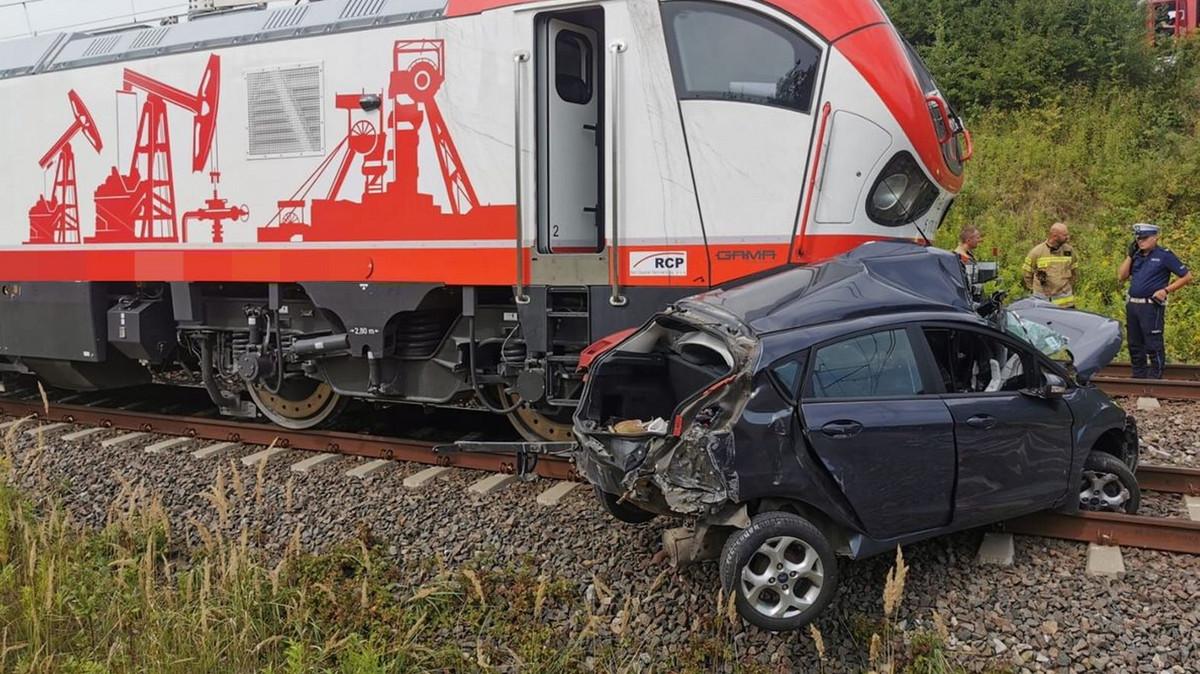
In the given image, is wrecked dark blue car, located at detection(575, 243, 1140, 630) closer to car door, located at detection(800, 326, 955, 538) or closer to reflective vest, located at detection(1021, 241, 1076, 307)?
car door, located at detection(800, 326, 955, 538)

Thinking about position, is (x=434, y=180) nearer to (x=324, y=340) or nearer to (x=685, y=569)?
(x=324, y=340)

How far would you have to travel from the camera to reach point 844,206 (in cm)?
599

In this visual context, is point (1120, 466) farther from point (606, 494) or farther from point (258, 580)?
point (258, 580)

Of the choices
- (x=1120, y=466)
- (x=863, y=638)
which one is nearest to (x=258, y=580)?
(x=863, y=638)

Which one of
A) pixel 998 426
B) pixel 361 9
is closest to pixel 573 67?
pixel 361 9

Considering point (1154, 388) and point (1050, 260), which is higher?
point (1050, 260)

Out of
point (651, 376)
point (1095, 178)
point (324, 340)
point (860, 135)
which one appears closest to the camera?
point (651, 376)

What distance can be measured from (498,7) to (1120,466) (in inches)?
199

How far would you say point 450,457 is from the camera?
7234 millimetres

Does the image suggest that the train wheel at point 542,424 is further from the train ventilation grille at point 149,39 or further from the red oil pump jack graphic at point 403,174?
the train ventilation grille at point 149,39

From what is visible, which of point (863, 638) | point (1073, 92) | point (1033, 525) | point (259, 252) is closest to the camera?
point (863, 638)

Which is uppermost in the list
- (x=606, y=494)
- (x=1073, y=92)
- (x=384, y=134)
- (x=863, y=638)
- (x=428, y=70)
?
(x=1073, y=92)

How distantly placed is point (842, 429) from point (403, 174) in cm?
390

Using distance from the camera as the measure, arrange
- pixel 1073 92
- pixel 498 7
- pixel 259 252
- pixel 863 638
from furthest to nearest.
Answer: pixel 1073 92 < pixel 259 252 < pixel 498 7 < pixel 863 638
